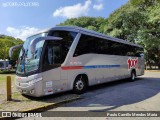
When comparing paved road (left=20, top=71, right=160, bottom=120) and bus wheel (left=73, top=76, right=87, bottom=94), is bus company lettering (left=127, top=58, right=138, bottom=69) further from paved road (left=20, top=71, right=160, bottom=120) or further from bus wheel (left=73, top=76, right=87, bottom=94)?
bus wheel (left=73, top=76, right=87, bottom=94)

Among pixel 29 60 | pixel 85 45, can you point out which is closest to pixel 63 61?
pixel 29 60

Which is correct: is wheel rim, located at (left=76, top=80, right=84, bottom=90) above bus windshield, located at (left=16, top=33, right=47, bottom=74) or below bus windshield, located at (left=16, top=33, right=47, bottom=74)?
below

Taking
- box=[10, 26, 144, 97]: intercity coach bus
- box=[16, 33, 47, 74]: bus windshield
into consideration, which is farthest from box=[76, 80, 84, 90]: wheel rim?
box=[16, 33, 47, 74]: bus windshield

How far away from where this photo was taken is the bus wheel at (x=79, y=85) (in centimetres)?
1002

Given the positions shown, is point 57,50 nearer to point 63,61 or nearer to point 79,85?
point 63,61

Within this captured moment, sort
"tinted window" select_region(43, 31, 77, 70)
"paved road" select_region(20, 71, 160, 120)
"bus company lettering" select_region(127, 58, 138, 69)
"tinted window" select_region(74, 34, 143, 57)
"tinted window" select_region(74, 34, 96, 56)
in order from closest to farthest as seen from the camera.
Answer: "paved road" select_region(20, 71, 160, 120), "tinted window" select_region(43, 31, 77, 70), "tinted window" select_region(74, 34, 96, 56), "tinted window" select_region(74, 34, 143, 57), "bus company lettering" select_region(127, 58, 138, 69)

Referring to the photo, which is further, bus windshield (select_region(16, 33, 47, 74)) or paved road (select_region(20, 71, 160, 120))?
bus windshield (select_region(16, 33, 47, 74))

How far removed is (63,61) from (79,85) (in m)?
1.64

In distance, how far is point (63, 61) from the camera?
365 inches

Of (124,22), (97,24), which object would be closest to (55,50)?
(124,22)

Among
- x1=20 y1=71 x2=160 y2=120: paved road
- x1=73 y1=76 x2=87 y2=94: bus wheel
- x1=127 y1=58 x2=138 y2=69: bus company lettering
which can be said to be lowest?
x1=20 y1=71 x2=160 y2=120: paved road

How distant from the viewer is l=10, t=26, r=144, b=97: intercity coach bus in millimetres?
8430

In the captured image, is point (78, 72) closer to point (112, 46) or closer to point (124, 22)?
point (112, 46)

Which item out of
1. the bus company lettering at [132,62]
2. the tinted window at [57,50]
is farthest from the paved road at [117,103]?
the bus company lettering at [132,62]
